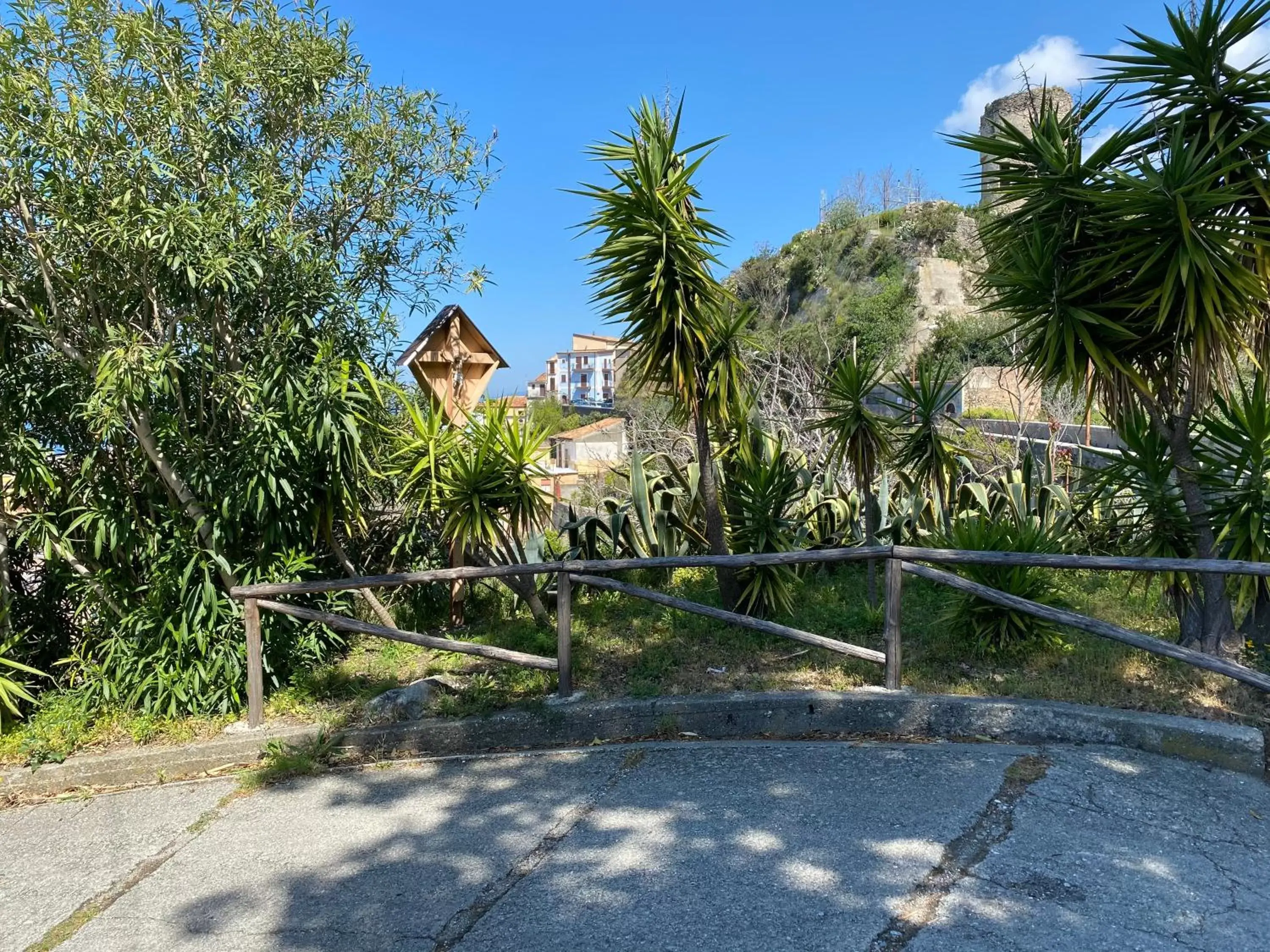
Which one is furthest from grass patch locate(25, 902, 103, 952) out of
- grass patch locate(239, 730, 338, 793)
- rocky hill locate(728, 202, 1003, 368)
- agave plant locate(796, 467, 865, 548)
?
rocky hill locate(728, 202, 1003, 368)

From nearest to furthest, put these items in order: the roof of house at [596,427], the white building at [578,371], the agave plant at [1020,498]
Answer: the agave plant at [1020,498]
the roof of house at [596,427]
the white building at [578,371]

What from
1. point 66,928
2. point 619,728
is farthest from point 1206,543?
point 66,928

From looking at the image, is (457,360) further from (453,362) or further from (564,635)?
(564,635)

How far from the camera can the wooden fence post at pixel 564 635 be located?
5.04 meters

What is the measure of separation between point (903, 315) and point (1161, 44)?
3377 cm

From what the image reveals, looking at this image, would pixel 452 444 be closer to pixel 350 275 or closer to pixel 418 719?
pixel 350 275

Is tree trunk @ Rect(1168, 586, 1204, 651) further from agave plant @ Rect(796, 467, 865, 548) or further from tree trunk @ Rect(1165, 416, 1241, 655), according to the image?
agave plant @ Rect(796, 467, 865, 548)

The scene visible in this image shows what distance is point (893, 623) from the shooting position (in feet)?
15.9

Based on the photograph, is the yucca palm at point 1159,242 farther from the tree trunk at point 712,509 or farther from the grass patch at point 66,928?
the grass patch at point 66,928

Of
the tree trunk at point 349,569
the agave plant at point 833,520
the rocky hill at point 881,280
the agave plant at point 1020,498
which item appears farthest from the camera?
the rocky hill at point 881,280

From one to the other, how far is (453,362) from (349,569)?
161cm

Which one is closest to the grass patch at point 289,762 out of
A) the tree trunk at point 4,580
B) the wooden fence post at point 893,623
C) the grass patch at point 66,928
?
the grass patch at point 66,928

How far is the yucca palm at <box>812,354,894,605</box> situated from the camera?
6.62 m

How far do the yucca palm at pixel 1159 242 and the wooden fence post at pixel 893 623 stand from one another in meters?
1.37
